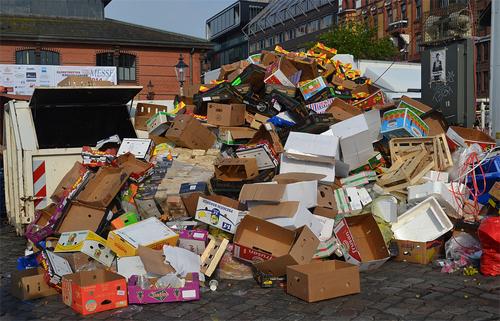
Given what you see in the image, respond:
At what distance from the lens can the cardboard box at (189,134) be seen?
7.30 metres

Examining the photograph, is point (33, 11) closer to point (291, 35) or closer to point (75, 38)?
point (75, 38)

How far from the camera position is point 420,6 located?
47.8 meters

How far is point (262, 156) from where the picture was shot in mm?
6469

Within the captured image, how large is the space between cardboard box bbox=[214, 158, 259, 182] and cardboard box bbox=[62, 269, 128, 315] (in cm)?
204

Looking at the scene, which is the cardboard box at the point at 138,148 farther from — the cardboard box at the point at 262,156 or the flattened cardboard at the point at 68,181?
the cardboard box at the point at 262,156

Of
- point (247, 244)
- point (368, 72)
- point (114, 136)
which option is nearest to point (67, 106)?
point (114, 136)

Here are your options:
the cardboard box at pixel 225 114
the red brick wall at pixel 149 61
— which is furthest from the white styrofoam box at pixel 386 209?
the red brick wall at pixel 149 61

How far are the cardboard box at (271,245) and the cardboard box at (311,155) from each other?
119 centimetres

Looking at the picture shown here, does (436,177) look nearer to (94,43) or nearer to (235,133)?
(235,133)

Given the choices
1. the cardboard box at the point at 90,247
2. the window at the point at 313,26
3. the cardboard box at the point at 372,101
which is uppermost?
the window at the point at 313,26

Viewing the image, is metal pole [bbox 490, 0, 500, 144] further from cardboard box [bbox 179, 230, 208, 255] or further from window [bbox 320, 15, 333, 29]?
window [bbox 320, 15, 333, 29]

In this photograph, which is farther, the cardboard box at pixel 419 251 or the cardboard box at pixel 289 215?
the cardboard box at pixel 419 251

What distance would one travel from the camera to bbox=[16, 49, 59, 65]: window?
2311 cm

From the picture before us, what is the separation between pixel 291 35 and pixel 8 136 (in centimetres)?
6520
